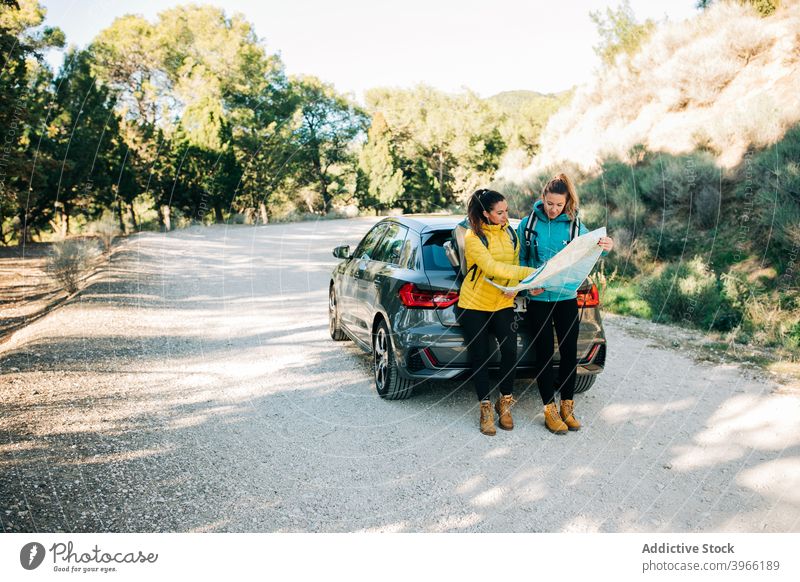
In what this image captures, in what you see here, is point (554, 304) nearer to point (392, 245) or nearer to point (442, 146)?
point (392, 245)

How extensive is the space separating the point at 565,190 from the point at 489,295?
3.29 ft

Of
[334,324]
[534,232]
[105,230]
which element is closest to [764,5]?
[334,324]

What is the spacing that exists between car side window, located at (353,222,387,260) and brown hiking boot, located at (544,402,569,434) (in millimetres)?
2750

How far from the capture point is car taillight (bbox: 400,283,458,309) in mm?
5199

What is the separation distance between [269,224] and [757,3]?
21.8m

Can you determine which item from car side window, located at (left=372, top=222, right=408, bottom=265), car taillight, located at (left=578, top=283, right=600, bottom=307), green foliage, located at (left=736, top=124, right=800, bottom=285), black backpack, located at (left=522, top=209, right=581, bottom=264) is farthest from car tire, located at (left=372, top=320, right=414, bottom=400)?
green foliage, located at (left=736, top=124, right=800, bottom=285)

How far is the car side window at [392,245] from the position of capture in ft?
19.7

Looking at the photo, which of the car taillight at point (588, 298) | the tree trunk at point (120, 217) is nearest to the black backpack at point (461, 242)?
the car taillight at point (588, 298)

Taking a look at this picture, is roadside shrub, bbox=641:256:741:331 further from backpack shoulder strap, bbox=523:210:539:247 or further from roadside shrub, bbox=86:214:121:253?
roadside shrub, bbox=86:214:121:253

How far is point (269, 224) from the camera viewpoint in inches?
1215

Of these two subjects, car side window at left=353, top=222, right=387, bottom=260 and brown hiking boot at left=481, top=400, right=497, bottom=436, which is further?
car side window at left=353, top=222, right=387, bottom=260

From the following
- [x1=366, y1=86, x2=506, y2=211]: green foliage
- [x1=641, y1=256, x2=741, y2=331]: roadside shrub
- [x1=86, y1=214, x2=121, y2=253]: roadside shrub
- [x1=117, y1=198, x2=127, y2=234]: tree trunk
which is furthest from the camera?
[x1=117, y1=198, x2=127, y2=234]: tree trunk

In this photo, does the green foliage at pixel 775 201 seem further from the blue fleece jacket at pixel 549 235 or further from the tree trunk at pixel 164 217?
the tree trunk at pixel 164 217

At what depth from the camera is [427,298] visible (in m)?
5.24
